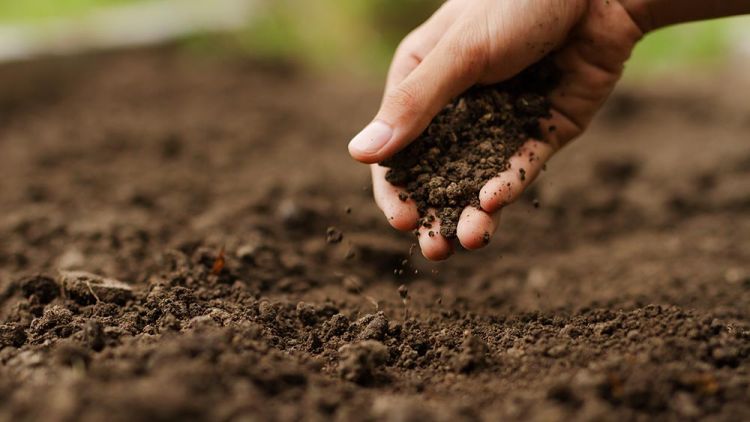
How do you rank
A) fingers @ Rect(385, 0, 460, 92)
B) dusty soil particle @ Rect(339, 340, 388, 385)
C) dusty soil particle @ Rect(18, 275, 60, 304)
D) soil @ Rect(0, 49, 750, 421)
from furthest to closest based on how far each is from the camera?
fingers @ Rect(385, 0, 460, 92) → dusty soil particle @ Rect(18, 275, 60, 304) → dusty soil particle @ Rect(339, 340, 388, 385) → soil @ Rect(0, 49, 750, 421)

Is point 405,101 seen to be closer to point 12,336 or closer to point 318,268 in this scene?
point 318,268

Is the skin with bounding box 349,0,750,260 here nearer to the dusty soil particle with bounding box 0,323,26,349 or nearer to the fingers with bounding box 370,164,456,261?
the fingers with bounding box 370,164,456,261

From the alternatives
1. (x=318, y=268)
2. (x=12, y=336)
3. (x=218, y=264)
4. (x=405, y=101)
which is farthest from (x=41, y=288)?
(x=405, y=101)

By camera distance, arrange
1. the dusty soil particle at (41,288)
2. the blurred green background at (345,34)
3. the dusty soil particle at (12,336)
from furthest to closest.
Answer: the blurred green background at (345,34), the dusty soil particle at (41,288), the dusty soil particle at (12,336)

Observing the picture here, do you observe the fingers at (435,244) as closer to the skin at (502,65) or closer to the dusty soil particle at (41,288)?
the skin at (502,65)

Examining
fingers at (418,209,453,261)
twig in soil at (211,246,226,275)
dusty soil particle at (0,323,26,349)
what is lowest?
fingers at (418,209,453,261)

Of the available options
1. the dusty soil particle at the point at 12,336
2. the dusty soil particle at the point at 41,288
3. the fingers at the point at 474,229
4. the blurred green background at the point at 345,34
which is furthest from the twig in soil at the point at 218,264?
the blurred green background at the point at 345,34

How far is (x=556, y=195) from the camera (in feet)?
11.2

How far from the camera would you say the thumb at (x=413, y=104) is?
6.22ft

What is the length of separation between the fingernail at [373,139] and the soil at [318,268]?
0.42 meters

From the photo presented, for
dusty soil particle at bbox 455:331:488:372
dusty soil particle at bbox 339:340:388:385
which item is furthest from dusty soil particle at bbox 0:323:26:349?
dusty soil particle at bbox 455:331:488:372

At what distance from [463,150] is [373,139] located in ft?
1.03

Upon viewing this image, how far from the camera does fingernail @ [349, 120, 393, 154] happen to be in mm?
1895

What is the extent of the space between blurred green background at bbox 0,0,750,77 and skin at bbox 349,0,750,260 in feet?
9.83
